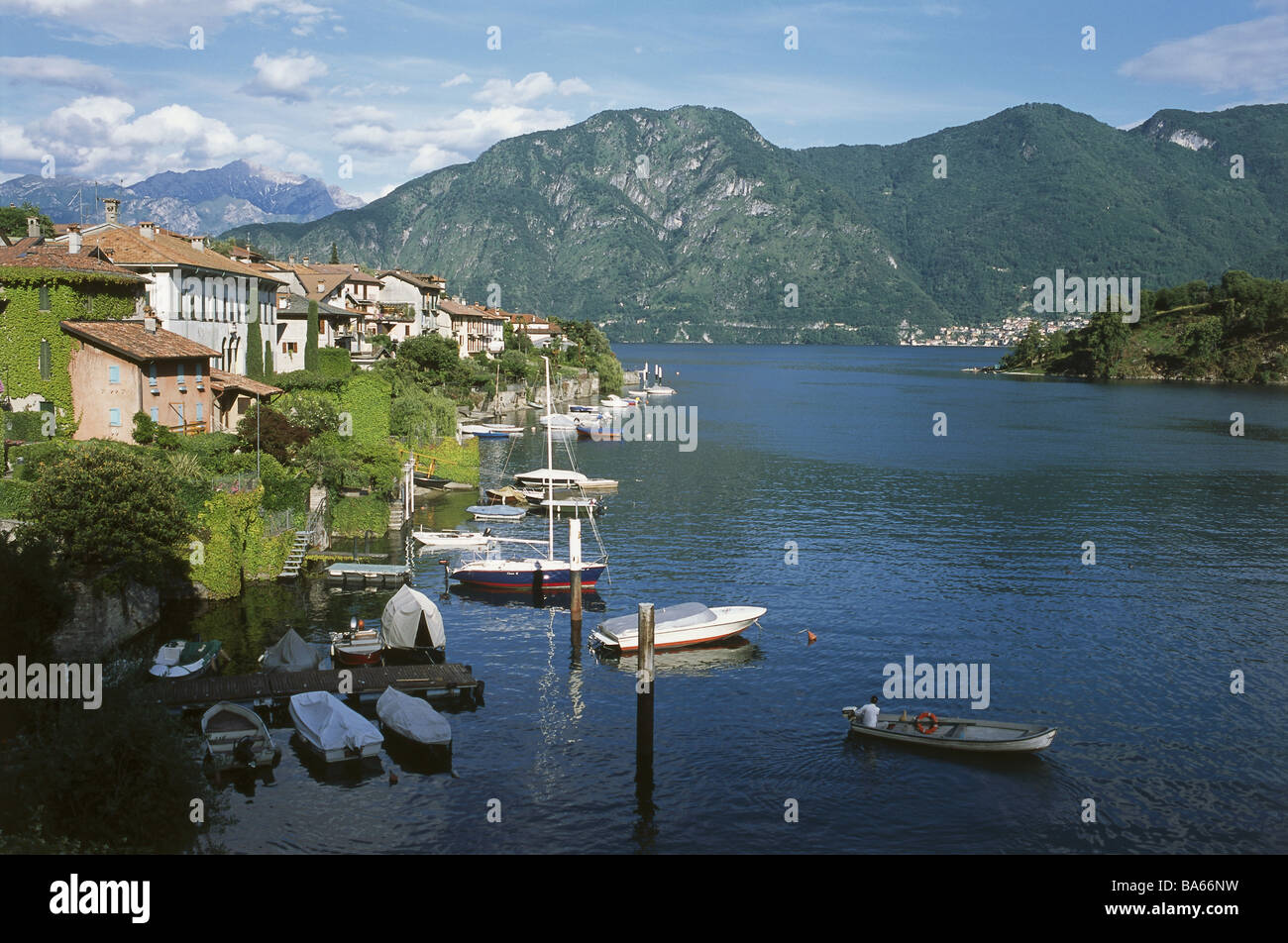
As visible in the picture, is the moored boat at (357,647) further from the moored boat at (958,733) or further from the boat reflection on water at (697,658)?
the moored boat at (958,733)

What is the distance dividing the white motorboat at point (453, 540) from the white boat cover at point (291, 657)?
964 inches

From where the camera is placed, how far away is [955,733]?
1554 inches

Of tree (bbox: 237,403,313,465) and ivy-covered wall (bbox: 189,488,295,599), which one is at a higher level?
tree (bbox: 237,403,313,465)

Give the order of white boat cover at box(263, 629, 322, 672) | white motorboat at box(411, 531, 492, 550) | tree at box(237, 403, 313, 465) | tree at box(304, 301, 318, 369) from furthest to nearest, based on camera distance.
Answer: tree at box(304, 301, 318, 369), white motorboat at box(411, 531, 492, 550), tree at box(237, 403, 313, 465), white boat cover at box(263, 629, 322, 672)

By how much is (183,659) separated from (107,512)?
8.09 m

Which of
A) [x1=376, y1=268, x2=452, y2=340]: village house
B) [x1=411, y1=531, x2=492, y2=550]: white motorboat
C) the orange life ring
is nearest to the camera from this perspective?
the orange life ring

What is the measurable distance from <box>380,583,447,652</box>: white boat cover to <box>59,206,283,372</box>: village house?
29390 mm

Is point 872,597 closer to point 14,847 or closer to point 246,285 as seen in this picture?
point 14,847

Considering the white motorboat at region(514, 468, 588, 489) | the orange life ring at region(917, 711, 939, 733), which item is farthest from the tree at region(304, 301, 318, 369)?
the orange life ring at region(917, 711, 939, 733)

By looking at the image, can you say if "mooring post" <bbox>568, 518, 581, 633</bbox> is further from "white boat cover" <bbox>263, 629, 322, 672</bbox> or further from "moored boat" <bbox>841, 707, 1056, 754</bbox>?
"moored boat" <bbox>841, 707, 1056, 754</bbox>

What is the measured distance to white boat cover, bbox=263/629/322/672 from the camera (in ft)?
144

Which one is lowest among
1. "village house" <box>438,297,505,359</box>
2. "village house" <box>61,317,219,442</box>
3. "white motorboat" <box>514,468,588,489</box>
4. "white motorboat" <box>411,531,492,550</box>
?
"white motorboat" <box>411,531,492,550</box>
